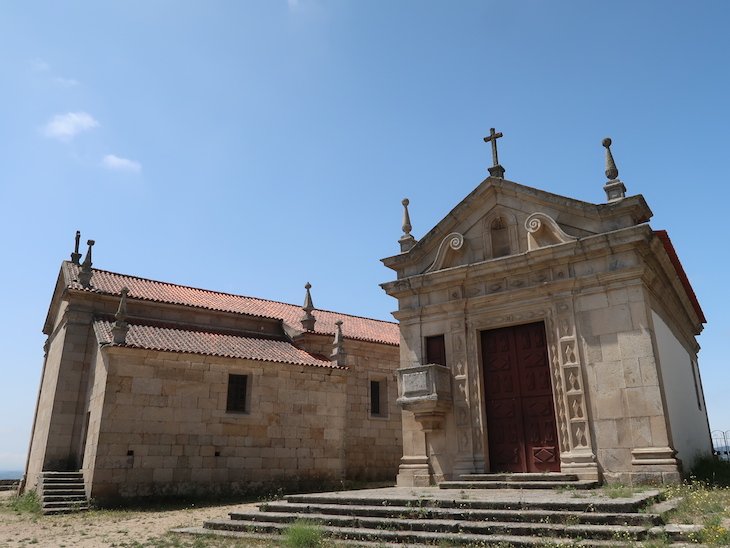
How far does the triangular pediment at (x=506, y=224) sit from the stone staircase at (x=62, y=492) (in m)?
10.7

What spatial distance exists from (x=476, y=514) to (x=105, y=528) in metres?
8.19

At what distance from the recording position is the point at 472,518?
27.2ft

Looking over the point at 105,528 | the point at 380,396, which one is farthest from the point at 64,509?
the point at 380,396

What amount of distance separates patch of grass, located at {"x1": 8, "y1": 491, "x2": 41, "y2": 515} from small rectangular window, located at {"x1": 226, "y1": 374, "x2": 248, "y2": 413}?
575cm

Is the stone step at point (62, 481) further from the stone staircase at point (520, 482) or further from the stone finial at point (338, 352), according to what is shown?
the stone staircase at point (520, 482)

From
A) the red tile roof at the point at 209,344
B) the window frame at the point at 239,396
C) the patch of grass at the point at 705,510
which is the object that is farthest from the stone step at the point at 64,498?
the patch of grass at the point at 705,510

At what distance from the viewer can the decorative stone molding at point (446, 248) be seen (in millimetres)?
14453

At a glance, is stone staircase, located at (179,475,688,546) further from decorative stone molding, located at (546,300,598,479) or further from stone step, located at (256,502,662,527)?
decorative stone molding, located at (546,300,598,479)

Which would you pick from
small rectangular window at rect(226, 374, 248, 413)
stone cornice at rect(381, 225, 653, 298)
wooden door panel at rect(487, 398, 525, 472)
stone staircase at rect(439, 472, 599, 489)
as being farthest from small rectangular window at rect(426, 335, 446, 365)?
small rectangular window at rect(226, 374, 248, 413)

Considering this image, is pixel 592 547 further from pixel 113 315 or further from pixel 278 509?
pixel 113 315

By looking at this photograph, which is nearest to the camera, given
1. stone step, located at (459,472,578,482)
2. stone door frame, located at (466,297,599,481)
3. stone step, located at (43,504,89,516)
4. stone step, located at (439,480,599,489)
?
stone step, located at (439,480,599,489)

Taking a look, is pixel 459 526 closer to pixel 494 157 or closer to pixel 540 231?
pixel 540 231

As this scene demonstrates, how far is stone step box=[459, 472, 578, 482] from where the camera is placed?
36.6 ft

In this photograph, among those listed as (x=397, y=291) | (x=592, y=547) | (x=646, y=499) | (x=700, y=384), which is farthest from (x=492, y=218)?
(x=700, y=384)
